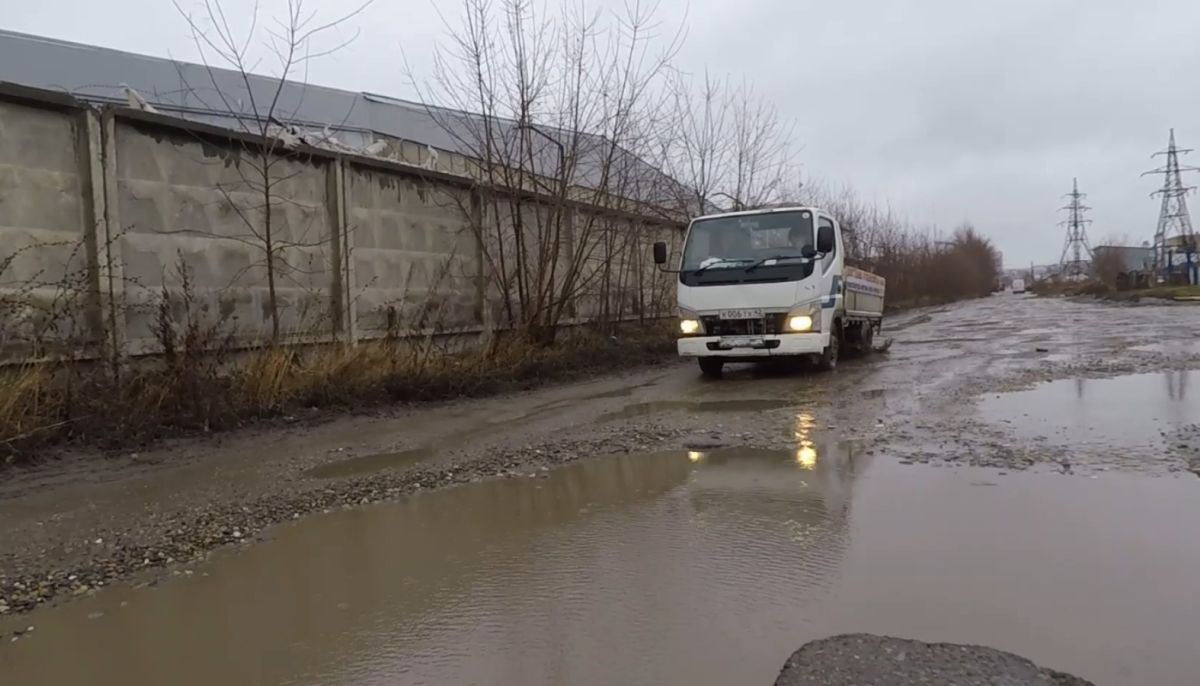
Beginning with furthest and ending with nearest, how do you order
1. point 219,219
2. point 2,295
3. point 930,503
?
1. point 219,219
2. point 2,295
3. point 930,503

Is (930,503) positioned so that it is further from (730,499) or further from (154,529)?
(154,529)

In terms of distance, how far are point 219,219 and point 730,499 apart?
6.69 metres

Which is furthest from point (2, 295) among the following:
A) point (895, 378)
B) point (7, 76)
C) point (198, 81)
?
point (7, 76)

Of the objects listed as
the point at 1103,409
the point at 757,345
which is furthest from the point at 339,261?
the point at 1103,409

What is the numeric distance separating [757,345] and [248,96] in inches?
425

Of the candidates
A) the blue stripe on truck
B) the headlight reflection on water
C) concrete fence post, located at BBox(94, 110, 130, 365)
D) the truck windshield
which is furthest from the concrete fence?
the headlight reflection on water

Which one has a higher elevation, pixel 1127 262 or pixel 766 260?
pixel 1127 262

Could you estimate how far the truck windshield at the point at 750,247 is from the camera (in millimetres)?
10367

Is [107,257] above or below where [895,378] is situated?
above

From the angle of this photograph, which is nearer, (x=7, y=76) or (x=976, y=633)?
(x=976, y=633)

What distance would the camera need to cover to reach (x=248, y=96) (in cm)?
1470

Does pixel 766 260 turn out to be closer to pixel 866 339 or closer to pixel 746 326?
pixel 746 326

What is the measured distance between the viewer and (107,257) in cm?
732

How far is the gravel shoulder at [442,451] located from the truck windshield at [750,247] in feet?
4.84
